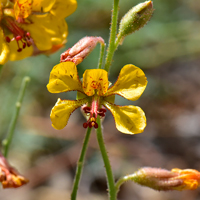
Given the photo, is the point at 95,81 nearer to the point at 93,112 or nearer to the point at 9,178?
the point at 93,112

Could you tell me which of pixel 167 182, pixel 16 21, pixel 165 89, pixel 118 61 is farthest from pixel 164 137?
pixel 16 21

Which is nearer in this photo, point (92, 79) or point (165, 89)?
point (92, 79)

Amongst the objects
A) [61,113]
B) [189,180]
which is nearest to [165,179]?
[189,180]

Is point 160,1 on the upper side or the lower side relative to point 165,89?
upper

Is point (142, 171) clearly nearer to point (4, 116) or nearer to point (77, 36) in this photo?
point (4, 116)

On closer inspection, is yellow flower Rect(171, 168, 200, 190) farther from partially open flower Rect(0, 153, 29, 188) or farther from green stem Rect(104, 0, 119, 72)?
partially open flower Rect(0, 153, 29, 188)

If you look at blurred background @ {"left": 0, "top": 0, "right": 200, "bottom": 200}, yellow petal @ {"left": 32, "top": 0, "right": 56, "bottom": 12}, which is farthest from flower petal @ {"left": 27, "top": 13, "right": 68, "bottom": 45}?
blurred background @ {"left": 0, "top": 0, "right": 200, "bottom": 200}

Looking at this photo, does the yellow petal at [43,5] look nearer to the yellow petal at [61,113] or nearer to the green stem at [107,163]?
the yellow petal at [61,113]
